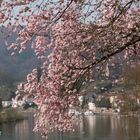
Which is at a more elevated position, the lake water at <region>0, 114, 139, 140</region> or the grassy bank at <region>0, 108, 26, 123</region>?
the grassy bank at <region>0, 108, 26, 123</region>

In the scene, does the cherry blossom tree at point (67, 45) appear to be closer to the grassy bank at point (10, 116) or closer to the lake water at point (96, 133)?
the lake water at point (96, 133)

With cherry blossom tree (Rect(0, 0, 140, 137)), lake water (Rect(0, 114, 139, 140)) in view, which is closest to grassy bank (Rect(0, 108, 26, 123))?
lake water (Rect(0, 114, 139, 140))

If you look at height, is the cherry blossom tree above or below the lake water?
above

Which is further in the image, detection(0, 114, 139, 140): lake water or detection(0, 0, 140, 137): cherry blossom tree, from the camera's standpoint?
detection(0, 114, 139, 140): lake water

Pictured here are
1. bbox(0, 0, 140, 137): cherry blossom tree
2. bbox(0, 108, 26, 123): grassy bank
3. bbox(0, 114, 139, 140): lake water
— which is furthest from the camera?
bbox(0, 108, 26, 123): grassy bank

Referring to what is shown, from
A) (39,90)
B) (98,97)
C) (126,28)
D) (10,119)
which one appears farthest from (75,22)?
(98,97)

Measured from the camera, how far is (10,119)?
10344 centimetres

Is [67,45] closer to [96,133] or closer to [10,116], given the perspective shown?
[96,133]

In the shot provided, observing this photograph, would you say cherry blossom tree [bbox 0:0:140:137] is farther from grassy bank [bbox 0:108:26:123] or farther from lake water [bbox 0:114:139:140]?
grassy bank [bbox 0:108:26:123]

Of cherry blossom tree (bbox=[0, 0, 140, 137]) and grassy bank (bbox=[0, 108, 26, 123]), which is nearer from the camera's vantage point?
cherry blossom tree (bbox=[0, 0, 140, 137])

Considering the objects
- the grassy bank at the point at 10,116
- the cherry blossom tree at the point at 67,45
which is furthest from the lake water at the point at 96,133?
the grassy bank at the point at 10,116

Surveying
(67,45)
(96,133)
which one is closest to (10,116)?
(96,133)

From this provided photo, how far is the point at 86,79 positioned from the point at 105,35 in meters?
1.14

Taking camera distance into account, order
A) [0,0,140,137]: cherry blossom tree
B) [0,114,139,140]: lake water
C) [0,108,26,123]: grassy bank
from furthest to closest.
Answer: [0,108,26,123]: grassy bank → [0,114,139,140]: lake water → [0,0,140,137]: cherry blossom tree
